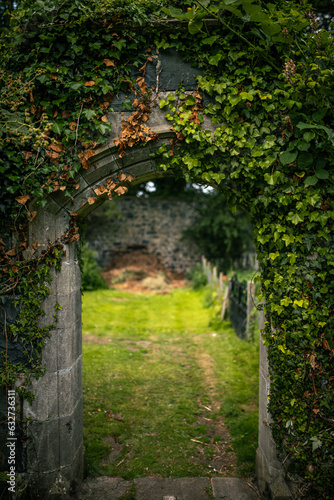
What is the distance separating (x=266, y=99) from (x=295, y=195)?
837 millimetres

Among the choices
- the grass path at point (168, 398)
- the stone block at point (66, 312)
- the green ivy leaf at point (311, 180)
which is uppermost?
the green ivy leaf at point (311, 180)

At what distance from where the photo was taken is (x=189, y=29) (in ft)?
9.16

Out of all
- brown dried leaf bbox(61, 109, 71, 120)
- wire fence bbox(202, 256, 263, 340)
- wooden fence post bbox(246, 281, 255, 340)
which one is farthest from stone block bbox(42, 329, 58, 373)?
wooden fence post bbox(246, 281, 255, 340)

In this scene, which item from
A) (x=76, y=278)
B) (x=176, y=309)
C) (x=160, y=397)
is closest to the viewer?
(x=76, y=278)

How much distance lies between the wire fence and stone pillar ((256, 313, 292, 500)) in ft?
7.46

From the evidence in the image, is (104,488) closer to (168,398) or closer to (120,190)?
(168,398)

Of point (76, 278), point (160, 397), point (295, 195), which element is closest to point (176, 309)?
point (160, 397)

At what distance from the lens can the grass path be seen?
3.78 m

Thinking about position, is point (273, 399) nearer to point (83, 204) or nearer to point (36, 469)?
point (36, 469)

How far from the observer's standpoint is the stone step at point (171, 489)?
322 cm

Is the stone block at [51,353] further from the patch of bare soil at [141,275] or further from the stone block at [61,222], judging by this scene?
the patch of bare soil at [141,275]

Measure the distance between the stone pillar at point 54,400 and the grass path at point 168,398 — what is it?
0.60 meters

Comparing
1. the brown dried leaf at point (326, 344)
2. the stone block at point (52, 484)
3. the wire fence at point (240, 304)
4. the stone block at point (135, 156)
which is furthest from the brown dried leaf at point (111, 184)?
the wire fence at point (240, 304)

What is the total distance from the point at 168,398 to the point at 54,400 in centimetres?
233
